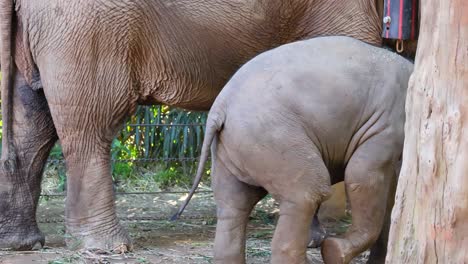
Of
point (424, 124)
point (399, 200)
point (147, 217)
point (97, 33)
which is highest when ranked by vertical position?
point (97, 33)

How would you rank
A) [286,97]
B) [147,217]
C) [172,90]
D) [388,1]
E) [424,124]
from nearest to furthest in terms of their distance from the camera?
[424,124], [286,97], [388,1], [172,90], [147,217]

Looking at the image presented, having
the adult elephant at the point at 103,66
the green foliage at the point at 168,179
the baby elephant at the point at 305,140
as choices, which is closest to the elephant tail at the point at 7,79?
the adult elephant at the point at 103,66

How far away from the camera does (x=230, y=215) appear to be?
181 inches

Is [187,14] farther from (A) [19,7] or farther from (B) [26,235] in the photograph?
A: (B) [26,235]

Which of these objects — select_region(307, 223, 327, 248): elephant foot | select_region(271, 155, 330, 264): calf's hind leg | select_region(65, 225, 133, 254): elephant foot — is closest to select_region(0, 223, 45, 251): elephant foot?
select_region(65, 225, 133, 254): elephant foot

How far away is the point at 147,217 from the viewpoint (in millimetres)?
7020

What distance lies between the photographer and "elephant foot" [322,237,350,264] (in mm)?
4434

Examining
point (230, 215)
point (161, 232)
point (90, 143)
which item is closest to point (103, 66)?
point (90, 143)

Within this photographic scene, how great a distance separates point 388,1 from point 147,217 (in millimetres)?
2537

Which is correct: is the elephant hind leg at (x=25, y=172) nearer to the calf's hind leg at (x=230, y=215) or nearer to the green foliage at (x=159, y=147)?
the calf's hind leg at (x=230, y=215)

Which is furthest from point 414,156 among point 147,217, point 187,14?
point 147,217

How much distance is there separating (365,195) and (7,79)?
2.27 meters

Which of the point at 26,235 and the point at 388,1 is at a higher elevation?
the point at 388,1

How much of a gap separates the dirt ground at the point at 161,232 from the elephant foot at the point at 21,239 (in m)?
0.07
